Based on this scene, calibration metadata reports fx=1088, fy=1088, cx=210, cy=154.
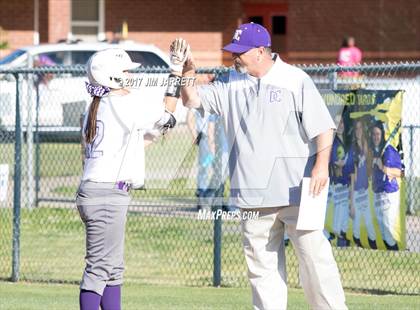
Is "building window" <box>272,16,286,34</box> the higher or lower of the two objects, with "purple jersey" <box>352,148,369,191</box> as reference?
higher

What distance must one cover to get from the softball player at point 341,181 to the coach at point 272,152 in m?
3.12

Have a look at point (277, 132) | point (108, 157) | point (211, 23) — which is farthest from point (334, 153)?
point (211, 23)

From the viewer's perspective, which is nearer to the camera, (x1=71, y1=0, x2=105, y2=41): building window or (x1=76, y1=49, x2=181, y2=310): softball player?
(x1=76, y1=49, x2=181, y2=310): softball player

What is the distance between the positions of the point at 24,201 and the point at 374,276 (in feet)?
14.2

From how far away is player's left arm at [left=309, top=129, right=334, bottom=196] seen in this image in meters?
6.71

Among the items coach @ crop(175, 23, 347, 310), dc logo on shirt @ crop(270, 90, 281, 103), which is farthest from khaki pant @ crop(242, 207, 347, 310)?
dc logo on shirt @ crop(270, 90, 281, 103)

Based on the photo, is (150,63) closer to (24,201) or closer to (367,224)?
(24,201)

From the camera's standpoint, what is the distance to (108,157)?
6691mm

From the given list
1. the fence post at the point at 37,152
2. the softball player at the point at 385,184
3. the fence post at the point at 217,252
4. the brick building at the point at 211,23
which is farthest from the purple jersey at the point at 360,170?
the brick building at the point at 211,23

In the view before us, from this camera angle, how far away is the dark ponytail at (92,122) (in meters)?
6.70

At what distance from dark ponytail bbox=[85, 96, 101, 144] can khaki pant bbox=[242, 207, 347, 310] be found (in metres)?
1.15

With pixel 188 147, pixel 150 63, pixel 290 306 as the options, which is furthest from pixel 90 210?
pixel 150 63

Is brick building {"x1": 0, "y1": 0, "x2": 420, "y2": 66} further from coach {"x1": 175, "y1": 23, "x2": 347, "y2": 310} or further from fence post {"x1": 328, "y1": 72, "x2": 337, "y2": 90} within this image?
coach {"x1": 175, "y1": 23, "x2": 347, "y2": 310}

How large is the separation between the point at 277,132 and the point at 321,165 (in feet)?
1.15
